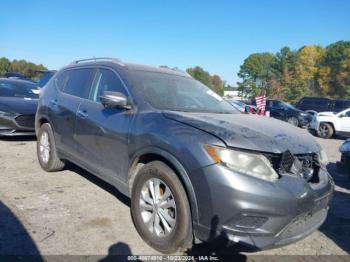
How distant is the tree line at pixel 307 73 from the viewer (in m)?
71.1

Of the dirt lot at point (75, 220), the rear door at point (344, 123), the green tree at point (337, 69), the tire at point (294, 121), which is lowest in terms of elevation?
the tire at point (294, 121)

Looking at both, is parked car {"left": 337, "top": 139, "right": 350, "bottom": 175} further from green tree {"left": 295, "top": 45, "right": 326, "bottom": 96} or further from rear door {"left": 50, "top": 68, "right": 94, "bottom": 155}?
green tree {"left": 295, "top": 45, "right": 326, "bottom": 96}

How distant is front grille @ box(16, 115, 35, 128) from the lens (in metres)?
7.81

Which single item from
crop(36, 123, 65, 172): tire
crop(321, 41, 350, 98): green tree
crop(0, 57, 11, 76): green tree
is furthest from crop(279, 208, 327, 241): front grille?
crop(0, 57, 11, 76): green tree

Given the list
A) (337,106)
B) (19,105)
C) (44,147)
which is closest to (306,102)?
(337,106)

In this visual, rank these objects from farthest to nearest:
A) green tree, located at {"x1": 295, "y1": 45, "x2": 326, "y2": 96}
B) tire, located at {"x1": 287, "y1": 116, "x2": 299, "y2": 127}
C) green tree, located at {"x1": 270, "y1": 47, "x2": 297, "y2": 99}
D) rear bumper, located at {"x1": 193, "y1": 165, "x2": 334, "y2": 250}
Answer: green tree, located at {"x1": 270, "y1": 47, "x2": 297, "y2": 99}
green tree, located at {"x1": 295, "y1": 45, "x2": 326, "y2": 96}
tire, located at {"x1": 287, "y1": 116, "x2": 299, "y2": 127}
rear bumper, located at {"x1": 193, "y1": 165, "x2": 334, "y2": 250}

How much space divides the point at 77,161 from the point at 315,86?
8053 cm

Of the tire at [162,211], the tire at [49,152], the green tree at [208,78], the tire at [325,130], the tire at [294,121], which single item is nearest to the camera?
the tire at [162,211]

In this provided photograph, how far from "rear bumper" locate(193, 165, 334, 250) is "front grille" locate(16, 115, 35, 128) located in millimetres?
6190

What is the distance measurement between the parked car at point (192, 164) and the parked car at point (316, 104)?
19.8 m

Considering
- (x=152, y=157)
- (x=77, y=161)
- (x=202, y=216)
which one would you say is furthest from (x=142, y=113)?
(x=77, y=161)

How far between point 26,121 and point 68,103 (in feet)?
11.7

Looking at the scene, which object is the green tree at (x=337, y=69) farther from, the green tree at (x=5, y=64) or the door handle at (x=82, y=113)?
the green tree at (x=5, y=64)

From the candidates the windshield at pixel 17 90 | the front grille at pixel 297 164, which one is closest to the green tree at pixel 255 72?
the windshield at pixel 17 90
